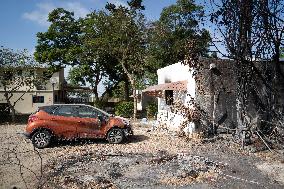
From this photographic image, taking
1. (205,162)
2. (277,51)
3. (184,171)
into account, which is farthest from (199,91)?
(184,171)

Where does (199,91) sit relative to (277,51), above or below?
below

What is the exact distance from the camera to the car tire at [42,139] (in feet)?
42.6

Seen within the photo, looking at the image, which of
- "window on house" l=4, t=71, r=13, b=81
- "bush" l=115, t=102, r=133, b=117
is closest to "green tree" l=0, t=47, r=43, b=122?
"window on house" l=4, t=71, r=13, b=81

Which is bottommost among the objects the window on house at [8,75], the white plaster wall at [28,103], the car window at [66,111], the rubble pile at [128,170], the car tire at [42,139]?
the rubble pile at [128,170]

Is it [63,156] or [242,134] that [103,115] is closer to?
[63,156]

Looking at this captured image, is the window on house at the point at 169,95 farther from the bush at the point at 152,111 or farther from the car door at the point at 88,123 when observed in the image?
the car door at the point at 88,123

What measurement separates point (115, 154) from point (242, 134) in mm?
5614

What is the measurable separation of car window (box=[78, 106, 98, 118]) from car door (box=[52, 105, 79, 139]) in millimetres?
223

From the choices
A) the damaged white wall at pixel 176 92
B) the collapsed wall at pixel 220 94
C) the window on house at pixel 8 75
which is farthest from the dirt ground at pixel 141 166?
the window on house at pixel 8 75

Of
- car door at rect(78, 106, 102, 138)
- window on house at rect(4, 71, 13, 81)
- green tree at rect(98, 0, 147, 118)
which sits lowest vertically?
car door at rect(78, 106, 102, 138)

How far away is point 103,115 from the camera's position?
544 inches

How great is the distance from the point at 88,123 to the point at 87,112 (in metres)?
0.49

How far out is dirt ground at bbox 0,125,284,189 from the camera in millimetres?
8445

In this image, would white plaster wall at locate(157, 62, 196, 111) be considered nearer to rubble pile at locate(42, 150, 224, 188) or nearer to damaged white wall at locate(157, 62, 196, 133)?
damaged white wall at locate(157, 62, 196, 133)
